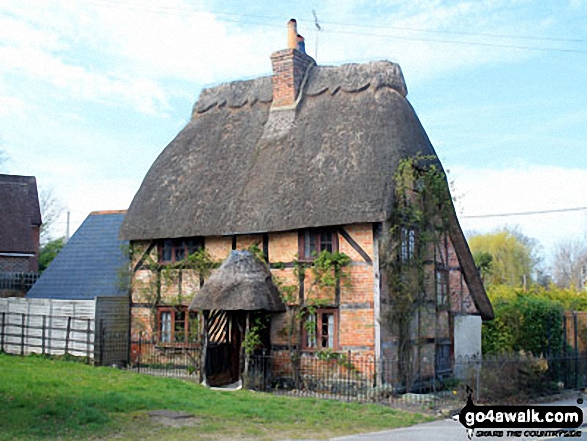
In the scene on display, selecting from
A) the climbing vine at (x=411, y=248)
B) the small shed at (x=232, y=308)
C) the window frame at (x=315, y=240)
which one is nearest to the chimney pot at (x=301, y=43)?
the climbing vine at (x=411, y=248)

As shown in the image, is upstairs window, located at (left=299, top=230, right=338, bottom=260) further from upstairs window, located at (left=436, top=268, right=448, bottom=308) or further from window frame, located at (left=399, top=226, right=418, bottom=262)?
upstairs window, located at (left=436, top=268, right=448, bottom=308)

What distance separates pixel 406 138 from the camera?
19.1 metres

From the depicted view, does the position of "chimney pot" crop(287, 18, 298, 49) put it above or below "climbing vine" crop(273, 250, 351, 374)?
above

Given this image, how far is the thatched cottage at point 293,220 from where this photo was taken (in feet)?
58.3

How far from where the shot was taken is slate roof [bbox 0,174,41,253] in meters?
35.8

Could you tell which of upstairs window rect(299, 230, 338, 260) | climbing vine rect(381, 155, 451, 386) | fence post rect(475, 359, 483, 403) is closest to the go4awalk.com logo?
fence post rect(475, 359, 483, 403)

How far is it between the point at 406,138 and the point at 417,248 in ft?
9.86

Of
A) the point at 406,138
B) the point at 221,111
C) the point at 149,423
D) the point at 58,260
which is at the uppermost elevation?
the point at 221,111

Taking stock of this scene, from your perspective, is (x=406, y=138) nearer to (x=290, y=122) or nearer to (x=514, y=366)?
(x=290, y=122)

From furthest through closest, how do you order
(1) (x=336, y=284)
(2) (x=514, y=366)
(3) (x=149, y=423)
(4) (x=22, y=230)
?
1. (4) (x=22, y=230)
2. (1) (x=336, y=284)
3. (2) (x=514, y=366)
4. (3) (x=149, y=423)

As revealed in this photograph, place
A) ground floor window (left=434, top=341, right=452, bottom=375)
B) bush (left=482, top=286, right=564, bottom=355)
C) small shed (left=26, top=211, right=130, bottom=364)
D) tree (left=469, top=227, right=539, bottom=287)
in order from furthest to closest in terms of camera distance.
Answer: tree (left=469, top=227, right=539, bottom=287) < small shed (left=26, top=211, right=130, bottom=364) < bush (left=482, top=286, right=564, bottom=355) < ground floor window (left=434, top=341, right=452, bottom=375)

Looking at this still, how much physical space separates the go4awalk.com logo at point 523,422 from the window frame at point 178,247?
1012cm

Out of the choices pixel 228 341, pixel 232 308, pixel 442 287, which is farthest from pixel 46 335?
pixel 442 287

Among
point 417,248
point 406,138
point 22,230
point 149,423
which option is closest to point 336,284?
point 417,248
